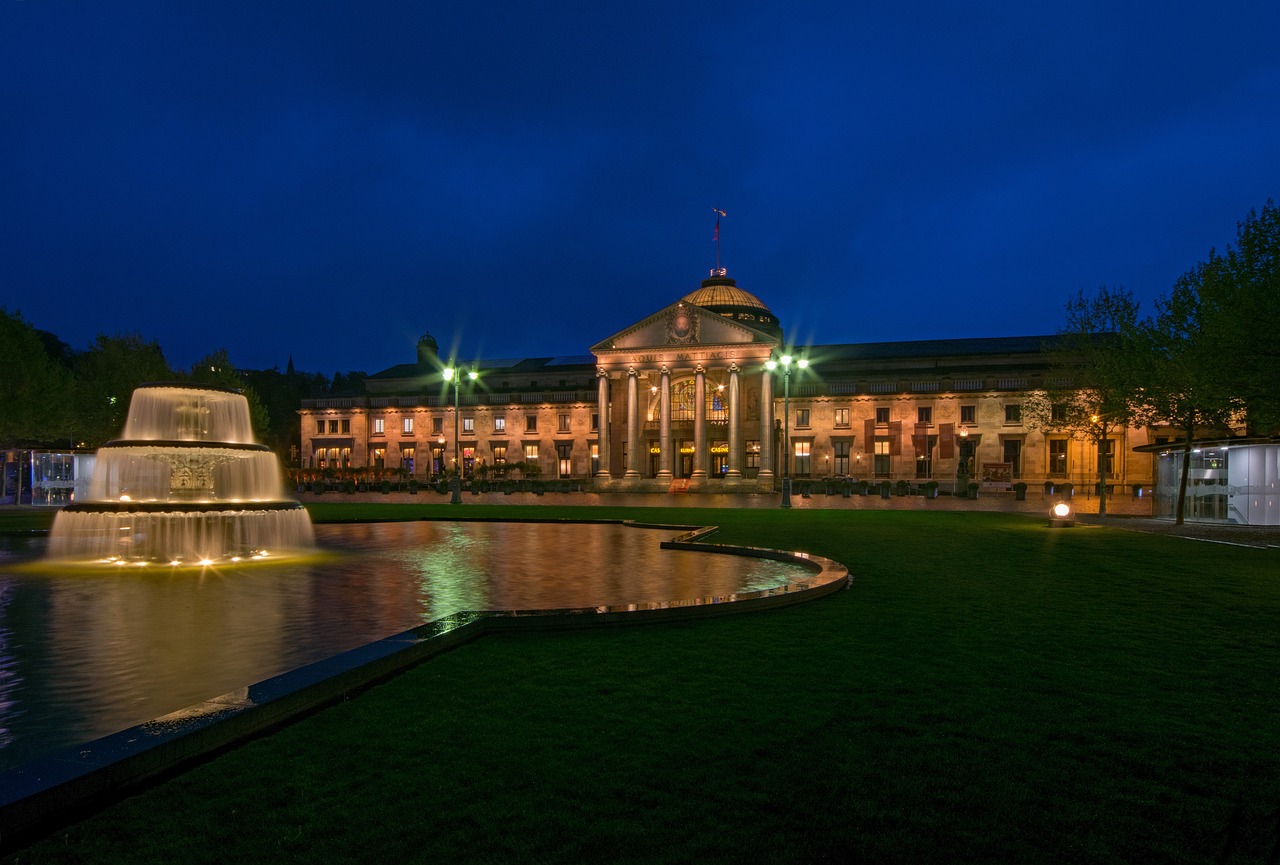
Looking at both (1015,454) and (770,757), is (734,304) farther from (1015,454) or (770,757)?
(770,757)

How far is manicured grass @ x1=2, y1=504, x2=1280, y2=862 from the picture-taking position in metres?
3.72

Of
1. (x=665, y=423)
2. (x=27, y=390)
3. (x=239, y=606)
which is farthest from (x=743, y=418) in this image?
(x=239, y=606)

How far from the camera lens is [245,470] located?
18.1m

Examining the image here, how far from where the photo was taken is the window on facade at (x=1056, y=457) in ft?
225

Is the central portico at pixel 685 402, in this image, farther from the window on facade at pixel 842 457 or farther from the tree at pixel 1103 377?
the tree at pixel 1103 377

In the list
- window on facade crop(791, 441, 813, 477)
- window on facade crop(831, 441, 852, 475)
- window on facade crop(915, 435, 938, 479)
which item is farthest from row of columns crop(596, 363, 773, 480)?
window on facade crop(915, 435, 938, 479)

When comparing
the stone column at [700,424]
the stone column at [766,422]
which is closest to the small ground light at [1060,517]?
the stone column at [766,422]

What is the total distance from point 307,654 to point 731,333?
216 ft

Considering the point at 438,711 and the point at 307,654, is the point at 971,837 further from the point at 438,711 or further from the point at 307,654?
the point at 307,654

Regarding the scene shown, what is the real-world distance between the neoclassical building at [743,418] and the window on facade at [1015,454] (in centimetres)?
12

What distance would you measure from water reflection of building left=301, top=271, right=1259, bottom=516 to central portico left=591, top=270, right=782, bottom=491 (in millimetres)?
127

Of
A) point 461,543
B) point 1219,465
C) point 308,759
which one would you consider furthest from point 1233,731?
point 1219,465

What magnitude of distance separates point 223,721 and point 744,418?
70.1 meters

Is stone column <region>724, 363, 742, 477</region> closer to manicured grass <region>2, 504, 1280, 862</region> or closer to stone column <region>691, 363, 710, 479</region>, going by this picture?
stone column <region>691, 363, 710, 479</region>
